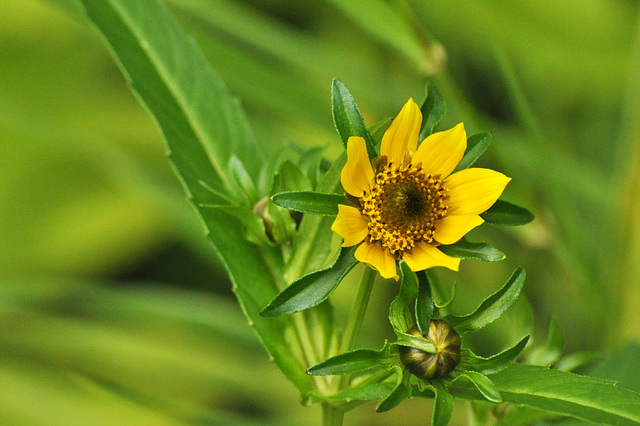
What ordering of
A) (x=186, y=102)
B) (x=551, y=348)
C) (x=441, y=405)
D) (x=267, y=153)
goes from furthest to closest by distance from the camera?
(x=267, y=153) → (x=186, y=102) → (x=551, y=348) → (x=441, y=405)

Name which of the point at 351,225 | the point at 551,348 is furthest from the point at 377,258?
the point at 551,348

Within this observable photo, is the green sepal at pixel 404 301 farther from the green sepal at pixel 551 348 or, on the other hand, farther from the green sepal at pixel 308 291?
the green sepal at pixel 551 348

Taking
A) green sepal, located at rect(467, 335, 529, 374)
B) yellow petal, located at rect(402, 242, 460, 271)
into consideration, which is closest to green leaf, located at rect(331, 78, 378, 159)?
yellow petal, located at rect(402, 242, 460, 271)

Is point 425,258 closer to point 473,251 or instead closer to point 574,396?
point 473,251

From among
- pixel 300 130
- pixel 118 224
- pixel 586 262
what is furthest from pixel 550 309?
pixel 118 224

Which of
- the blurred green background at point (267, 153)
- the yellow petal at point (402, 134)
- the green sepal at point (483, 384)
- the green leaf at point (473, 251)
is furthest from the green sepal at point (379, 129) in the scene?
the blurred green background at point (267, 153)

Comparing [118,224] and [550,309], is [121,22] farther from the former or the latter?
[550,309]

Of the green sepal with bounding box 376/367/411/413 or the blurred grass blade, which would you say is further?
the blurred grass blade

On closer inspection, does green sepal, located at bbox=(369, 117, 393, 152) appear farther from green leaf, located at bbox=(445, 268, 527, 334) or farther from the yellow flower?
green leaf, located at bbox=(445, 268, 527, 334)
